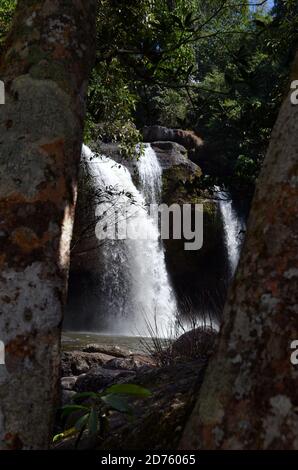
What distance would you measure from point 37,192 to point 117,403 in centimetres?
83

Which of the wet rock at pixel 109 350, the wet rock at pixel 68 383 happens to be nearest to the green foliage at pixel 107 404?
the wet rock at pixel 68 383

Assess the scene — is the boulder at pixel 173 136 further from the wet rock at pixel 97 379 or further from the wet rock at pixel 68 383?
the wet rock at pixel 97 379

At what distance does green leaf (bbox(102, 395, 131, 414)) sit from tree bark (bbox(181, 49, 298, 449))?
0.43m

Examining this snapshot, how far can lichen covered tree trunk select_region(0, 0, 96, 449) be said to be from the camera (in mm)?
1612

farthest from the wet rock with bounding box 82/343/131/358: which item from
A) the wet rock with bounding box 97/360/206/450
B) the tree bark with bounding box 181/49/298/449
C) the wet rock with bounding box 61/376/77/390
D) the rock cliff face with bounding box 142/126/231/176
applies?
the rock cliff face with bounding box 142/126/231/176

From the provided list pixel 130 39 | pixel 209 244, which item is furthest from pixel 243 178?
pixel 209 244

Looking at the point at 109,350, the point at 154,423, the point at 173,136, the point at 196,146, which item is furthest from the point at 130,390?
the point at 196,146

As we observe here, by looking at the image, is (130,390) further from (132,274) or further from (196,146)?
(196,146)

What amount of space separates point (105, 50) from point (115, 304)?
15.0 m

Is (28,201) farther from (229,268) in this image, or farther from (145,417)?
(229,268)

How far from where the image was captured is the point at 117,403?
200cm

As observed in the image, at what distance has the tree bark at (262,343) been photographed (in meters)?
1.43

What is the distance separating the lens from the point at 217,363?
61.0 inches

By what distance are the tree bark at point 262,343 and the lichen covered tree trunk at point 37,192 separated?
48cm
